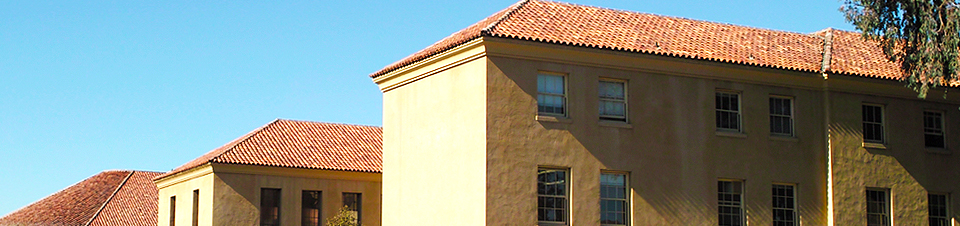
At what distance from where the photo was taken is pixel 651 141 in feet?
93.0

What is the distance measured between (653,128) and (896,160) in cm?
848

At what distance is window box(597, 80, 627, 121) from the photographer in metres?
28.0

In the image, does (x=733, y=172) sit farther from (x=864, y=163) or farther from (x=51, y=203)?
(x=51, y=203)

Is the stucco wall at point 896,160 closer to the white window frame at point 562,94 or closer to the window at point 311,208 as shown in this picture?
the white window frame at point 562,94

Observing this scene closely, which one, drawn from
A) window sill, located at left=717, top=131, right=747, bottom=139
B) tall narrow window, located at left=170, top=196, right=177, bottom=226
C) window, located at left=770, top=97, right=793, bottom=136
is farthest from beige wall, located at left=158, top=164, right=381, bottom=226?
window, located at left=770, top=97, right=793, bottom=136

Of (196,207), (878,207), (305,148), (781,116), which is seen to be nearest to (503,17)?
(781,116)

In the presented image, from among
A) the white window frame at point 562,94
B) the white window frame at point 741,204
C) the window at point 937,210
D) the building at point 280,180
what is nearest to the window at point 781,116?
the white window frame at point 741,204

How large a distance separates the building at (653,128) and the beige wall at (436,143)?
0.06m

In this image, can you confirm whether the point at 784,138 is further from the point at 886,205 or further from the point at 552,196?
the point at 552,196

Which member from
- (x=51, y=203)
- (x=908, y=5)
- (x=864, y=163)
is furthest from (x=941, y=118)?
(x=51, y=203)

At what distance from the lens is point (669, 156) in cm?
2855

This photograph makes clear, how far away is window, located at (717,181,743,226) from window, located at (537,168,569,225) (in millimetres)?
4717

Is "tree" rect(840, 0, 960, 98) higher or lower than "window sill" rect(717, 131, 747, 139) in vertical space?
higher

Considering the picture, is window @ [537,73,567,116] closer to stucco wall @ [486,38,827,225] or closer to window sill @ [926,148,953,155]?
stucco wall @ [486,38,827,225]
